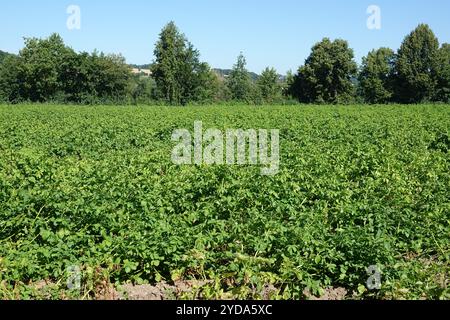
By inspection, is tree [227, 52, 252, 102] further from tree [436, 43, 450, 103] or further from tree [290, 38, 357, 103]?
tree [436, 43, 450, 103]

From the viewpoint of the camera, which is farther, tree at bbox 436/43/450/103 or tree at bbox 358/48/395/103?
tree at bbox 358/48/395/103

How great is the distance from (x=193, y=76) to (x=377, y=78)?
87.4ft

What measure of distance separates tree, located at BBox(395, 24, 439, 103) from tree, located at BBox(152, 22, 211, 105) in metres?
27.2

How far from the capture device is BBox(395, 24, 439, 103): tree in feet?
208

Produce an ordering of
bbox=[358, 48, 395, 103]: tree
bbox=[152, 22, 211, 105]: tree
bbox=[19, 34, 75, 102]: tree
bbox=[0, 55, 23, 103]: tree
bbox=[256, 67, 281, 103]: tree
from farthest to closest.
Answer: bbox=[256, 67, 281, 103]: tree < bbox=[358, 48, 395, 103]: tree < bbox=[0, 55, 23, 103]: tree < bbox=[19, 34, 75, 102]: tree < bbox=[152, 22, 211, 105]: tree

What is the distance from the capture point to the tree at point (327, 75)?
206 feet

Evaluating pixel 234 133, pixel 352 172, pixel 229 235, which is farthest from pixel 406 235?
pixel 234 133

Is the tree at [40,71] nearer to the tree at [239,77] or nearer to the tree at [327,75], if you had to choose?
the tree at [239,77]

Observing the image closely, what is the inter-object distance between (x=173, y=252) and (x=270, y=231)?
1192 mm

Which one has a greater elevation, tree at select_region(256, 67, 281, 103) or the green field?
tree at select_region(256, 67, 281, 103)

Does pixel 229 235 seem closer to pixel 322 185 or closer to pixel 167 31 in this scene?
pixel 322 185

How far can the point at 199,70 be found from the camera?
60.8 meters

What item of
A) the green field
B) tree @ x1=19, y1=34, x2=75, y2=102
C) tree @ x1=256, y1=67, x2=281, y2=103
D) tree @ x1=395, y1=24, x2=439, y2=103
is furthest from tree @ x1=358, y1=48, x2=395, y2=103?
the green field

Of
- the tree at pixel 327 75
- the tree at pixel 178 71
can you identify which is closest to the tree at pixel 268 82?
the tree at pixel 327 75
